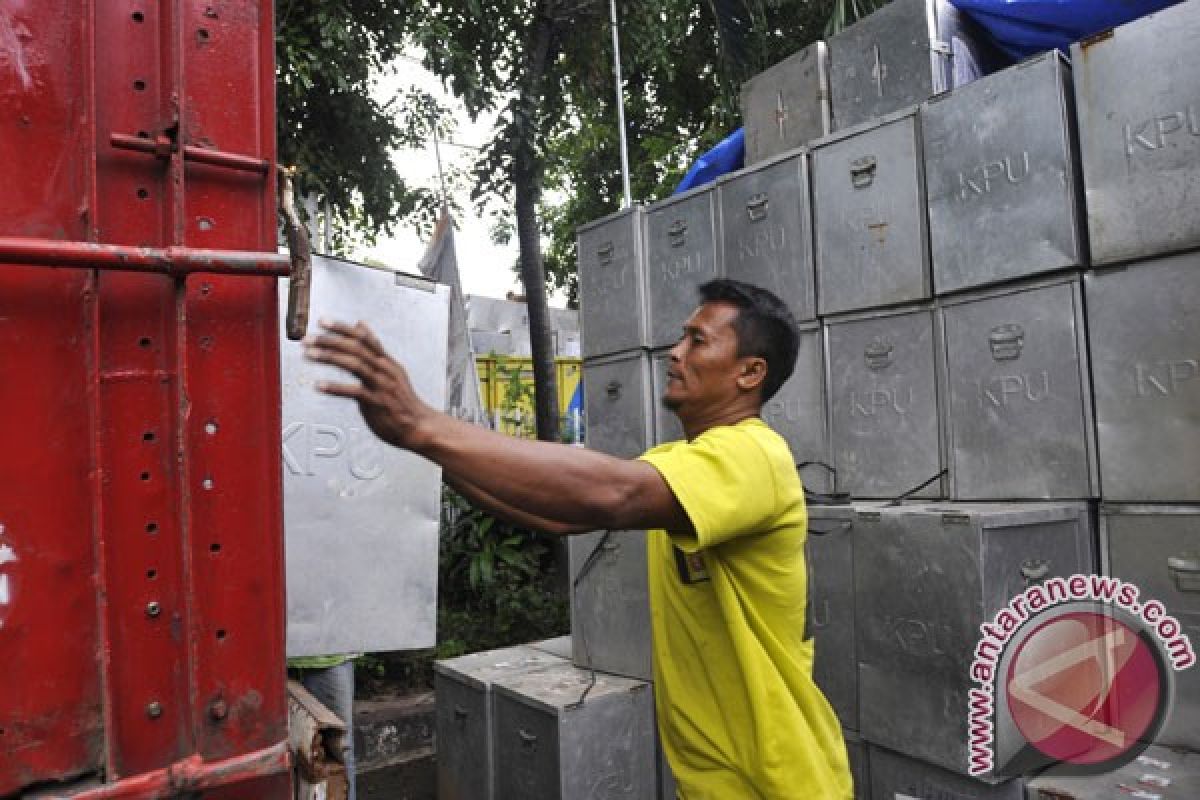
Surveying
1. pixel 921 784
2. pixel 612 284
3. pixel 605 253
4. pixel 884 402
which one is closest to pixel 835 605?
pixel 921 784

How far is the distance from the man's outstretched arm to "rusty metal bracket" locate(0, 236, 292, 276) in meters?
0.13

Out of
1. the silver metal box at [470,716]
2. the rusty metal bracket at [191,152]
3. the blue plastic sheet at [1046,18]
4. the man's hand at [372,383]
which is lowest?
the silver metal box at [470,716]

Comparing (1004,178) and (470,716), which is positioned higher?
(1004,178)

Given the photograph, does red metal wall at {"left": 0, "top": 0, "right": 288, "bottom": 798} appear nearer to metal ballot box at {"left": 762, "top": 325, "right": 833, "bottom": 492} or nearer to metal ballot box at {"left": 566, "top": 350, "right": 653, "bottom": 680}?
metal ballot box at {"left": 762, "top": 325, "right": 833, "bottom": 492}

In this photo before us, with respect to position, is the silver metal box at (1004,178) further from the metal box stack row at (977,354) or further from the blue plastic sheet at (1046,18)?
the blue plastic sheet at (1046,18)

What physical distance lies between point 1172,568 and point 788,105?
7.12 feet

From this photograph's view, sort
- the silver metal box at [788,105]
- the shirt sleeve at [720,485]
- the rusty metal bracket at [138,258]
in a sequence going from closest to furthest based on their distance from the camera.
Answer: the rusty metal bracket at [138,258] < the shirt sleeve at [720,485] < the silver metal box at [788,105]

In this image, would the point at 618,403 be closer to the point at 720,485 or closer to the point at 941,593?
the point at 941,593

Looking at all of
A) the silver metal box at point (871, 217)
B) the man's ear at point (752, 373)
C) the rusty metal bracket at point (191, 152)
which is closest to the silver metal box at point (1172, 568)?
the silver metal box at point (871, 217)

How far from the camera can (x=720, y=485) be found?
1498 mm

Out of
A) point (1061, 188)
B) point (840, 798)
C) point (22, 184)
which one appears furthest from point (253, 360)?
point (1061, 188)

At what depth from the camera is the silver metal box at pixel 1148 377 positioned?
2145 millimetres

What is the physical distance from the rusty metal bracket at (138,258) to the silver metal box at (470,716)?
111 inches

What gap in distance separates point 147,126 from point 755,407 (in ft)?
4.29
